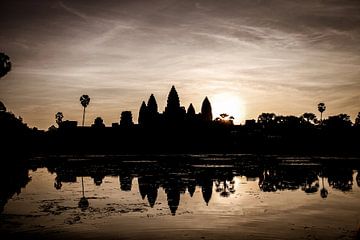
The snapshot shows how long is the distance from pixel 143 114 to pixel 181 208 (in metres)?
138

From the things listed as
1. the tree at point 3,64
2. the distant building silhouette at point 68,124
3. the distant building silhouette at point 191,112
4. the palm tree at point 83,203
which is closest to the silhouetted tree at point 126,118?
the distant building silhouette at point 68,124

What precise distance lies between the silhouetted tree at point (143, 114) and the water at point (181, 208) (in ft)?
397

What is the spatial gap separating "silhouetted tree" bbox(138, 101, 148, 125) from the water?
121063mm

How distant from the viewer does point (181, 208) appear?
65.9 ft

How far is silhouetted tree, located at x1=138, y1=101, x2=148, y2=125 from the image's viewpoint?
154 meters

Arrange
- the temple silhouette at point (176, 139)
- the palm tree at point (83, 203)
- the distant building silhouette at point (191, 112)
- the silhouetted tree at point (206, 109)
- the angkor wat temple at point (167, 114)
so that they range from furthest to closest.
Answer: the silhouetted tree at point (206, 109)
the distant building silhouette at point (191, 112)
the angkor wat temple at point (167, 114)
the temple silhouette at point (176, 139)
the palm tree at point (83, 203)

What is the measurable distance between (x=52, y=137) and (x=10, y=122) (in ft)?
194

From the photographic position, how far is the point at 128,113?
549ft

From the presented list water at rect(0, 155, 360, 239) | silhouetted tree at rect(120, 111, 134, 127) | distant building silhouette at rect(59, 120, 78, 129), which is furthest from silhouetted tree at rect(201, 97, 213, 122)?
water at rect(0, 155, 360, 239)

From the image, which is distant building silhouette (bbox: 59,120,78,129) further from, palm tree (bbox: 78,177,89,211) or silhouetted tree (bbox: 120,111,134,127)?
palm tree (bbox: 78,177,89,211)

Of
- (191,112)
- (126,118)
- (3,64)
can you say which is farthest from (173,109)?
(3,64)

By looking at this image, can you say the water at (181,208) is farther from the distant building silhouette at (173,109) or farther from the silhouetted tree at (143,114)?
the silhouetted tree at (143,114)

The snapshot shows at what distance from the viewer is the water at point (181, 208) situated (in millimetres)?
14922

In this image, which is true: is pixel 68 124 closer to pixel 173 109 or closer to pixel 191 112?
pixel 173 109
